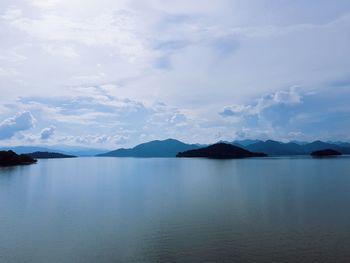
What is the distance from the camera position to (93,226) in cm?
5275

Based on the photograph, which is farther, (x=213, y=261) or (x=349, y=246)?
(x=349, y=246)

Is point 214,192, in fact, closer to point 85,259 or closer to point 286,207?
point 286,207

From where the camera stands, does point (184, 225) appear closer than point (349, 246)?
No

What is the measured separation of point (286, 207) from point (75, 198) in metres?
55.0

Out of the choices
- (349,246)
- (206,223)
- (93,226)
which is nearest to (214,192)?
(206,223)

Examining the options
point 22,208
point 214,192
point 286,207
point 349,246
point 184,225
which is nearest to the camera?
point 349,246

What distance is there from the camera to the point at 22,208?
233 feet

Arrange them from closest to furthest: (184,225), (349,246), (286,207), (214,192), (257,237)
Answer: (349,246)
(257,237)
(184,225)
(286,207)
(214,192)

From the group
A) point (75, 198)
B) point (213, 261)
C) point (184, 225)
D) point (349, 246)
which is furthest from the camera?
point (75, 198)

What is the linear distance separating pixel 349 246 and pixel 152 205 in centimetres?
4212

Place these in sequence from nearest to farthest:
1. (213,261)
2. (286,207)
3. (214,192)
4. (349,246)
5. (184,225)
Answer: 1. (213,261)
2. (349,246)
3. (184,225)
4. (286,207)
5. (214,192)

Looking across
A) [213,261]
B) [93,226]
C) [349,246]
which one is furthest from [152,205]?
[349,246]

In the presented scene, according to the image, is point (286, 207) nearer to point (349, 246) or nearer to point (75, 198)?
point (349, 246)

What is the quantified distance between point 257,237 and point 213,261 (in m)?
11.0
